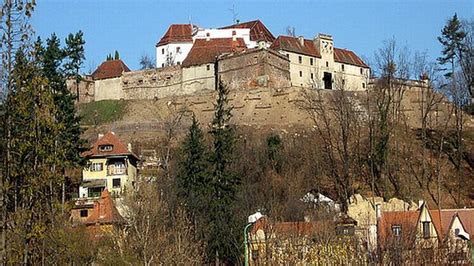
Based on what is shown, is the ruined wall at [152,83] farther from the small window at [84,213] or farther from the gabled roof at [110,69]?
the small window at [84,213]

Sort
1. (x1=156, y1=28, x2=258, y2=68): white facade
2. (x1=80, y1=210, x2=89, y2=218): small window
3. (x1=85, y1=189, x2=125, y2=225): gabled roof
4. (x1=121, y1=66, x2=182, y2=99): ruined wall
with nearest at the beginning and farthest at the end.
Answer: (x1=85, y1=189, x2=125, y2=225): gabled roof, (x1=80, y1=210, x2=89, y2=218): small window, (x1=121, y1=66, x2=182, y2=99): ruined wall, (x1=156, y1=28, x2=258, y2=68): white facade

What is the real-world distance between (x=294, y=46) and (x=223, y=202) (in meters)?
40.7

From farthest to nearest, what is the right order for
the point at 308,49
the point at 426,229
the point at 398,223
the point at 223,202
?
the point at 308,49, the point at 223,202, the point at 426,229, the point at 398,223

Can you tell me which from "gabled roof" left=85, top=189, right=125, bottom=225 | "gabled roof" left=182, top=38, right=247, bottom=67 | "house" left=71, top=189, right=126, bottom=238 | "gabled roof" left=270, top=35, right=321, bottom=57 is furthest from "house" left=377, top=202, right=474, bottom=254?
"gabled roof" left=182, top=38, right=247, bottom=67

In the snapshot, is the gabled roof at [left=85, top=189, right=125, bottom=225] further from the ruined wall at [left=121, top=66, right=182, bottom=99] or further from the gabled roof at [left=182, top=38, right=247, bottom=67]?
the ruined wall at [left=121, top=66, right=182, bottom=99]

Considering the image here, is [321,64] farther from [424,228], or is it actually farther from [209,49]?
[424,228]

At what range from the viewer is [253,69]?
76.3 m

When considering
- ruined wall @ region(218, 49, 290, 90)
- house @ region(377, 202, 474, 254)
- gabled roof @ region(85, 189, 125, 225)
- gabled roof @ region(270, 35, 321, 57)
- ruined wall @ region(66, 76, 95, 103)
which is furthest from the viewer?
ruined wall @ region(66, 76, 95, 103)

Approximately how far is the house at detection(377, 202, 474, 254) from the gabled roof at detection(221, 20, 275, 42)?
49.7 metres

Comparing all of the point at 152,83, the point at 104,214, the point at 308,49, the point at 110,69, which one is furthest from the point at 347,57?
the point at 104,214

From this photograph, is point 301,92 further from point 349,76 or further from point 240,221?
point 240,221

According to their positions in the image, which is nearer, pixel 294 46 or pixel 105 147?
pixel 105 147

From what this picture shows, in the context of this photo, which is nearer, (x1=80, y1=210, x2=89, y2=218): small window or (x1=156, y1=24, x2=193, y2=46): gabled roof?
(x1=80, y1=210, x2=89, y2=218): small window

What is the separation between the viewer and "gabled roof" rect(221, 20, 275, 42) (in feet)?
280
